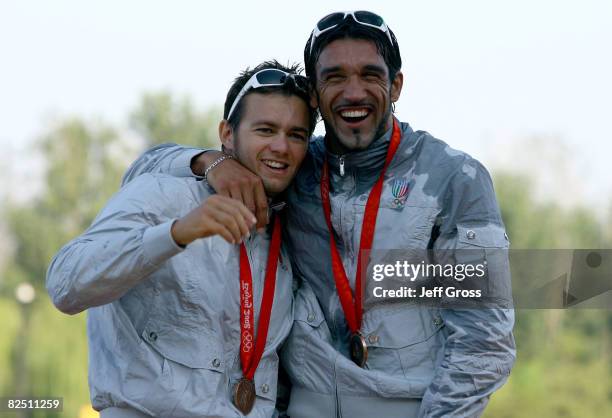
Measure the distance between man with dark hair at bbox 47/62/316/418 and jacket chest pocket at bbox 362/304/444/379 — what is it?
435 millimetres

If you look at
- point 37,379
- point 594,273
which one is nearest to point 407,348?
point 594,273

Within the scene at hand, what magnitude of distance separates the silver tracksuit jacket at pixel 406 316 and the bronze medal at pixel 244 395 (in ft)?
0.99

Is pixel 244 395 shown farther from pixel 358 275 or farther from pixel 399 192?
pixel 399 192

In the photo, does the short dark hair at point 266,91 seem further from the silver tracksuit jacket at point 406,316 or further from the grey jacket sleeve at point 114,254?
the grey jacket sleeve at point 114,254

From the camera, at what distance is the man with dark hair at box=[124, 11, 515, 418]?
15.4 feet

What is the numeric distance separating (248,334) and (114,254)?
0.83m

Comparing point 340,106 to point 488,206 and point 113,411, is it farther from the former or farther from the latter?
point 113,411

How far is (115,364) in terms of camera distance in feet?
14.9

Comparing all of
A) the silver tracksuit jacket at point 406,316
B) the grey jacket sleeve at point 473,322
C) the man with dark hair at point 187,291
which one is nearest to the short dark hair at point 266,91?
the man with dark hair at point 187,291

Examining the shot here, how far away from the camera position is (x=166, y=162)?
5078 mm

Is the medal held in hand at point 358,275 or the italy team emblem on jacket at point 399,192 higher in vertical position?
the italy team emblem on jacket at point 399,192

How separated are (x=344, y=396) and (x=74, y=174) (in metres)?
29.6

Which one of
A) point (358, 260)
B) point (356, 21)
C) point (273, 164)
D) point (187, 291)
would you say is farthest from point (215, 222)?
point (356, 21)

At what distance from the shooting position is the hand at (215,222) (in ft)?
12.8
